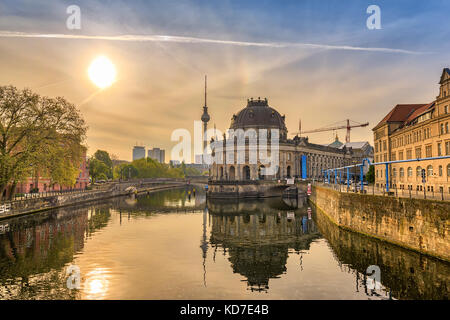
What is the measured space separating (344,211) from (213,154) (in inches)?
3124

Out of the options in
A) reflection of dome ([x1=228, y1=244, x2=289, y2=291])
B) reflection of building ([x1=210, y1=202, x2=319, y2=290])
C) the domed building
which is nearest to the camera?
reflection of dome ([x1=228, y1=244, x2=289, y2=291])

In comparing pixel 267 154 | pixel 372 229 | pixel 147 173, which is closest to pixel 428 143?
pixel 372 229

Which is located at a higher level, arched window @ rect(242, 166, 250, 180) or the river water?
arched window @ rect(242, 166, 250, 180)

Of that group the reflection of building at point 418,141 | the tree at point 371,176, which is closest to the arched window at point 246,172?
the tree at point 371,176

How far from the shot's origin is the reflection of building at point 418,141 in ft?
138

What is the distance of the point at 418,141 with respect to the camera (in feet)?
165

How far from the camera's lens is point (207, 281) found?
19.7 meters

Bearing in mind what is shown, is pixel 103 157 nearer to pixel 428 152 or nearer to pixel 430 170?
pixel 428 152

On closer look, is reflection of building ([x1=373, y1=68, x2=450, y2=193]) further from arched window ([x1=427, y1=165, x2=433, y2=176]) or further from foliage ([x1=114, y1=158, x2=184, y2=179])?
foliage ([x1=114, y1=158, x2=184, y2=179])

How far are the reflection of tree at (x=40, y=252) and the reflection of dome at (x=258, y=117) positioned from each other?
68.9 metres

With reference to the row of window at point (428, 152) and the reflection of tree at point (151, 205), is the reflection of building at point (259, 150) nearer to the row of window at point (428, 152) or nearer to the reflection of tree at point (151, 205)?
the reflection of tree at point (151, 205)

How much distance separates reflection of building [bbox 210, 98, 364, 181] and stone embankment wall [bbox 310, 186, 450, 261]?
2515 inches

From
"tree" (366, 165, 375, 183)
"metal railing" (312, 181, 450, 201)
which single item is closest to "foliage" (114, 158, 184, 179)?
"tree" (366, 165, 375, 183)

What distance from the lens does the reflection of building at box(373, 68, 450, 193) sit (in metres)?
41.9
